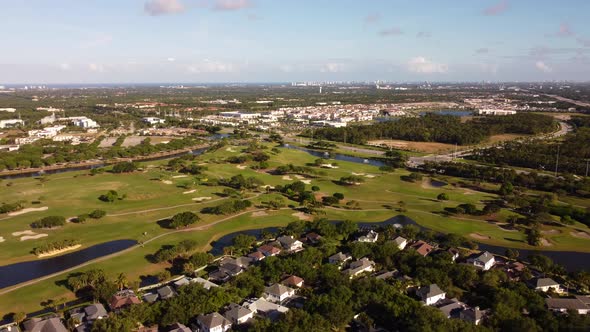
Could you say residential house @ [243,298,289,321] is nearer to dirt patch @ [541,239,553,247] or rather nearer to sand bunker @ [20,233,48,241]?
sand bunker @ [20,233,48,241]

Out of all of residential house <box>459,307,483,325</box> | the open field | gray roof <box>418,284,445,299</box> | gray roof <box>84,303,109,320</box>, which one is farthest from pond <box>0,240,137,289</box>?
residential house <box>459,307,483,325</box>

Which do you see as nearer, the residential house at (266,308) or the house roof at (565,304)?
the residential house at (266,308)

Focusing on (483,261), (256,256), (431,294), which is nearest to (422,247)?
(483,261)

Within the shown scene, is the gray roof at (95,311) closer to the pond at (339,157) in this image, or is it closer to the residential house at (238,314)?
the residential house at (238,314)

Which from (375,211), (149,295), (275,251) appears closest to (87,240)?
(149,295)

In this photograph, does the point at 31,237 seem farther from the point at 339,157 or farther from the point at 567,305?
the point at 339,157

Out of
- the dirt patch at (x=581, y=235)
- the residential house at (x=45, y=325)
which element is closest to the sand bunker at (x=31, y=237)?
the residential house at (x=45, y=325)

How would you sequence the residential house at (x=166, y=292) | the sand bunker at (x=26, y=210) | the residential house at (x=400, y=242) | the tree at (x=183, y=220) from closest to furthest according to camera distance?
the residential house at (x=166, y=292), the residential house at (x=400, y=242), the tree at (x=183, y=220), the sand bunker at (x=26, y=210)
